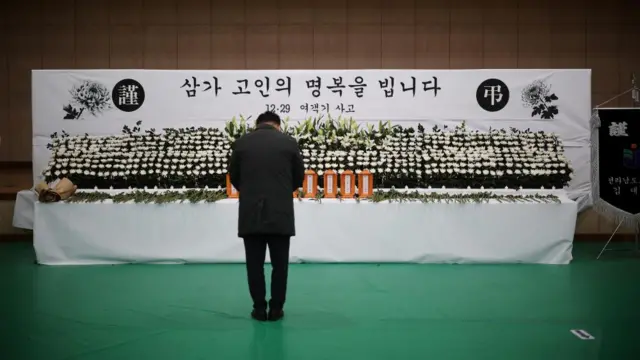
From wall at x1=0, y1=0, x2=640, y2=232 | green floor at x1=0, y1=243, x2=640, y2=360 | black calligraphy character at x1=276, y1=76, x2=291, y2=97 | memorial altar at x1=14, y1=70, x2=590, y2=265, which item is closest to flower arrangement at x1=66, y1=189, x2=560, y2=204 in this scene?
memorial altar at x1=14, y1=70, x2=590, y2=265

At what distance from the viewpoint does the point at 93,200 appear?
20.6ft

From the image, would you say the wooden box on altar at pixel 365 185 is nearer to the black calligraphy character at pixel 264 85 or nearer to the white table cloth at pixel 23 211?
the black calligraphy character at pixel 264 85

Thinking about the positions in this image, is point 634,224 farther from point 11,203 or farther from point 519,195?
point 11,203

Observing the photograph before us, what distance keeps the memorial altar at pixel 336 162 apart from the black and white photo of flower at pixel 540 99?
0.04 feet

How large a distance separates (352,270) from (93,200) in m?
2.70

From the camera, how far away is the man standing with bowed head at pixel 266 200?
13.7ft

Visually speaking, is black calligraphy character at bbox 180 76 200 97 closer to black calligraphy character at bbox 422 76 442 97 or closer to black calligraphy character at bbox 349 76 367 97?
black calligraphy character at bbox 349 76 367 97

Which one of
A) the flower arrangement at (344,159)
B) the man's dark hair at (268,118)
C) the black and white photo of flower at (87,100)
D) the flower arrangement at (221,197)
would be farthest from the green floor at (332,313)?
the black and white photo of flower at (87,100)

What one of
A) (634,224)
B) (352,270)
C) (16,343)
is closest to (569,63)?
(634,224)

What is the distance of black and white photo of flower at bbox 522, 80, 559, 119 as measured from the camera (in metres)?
7.39

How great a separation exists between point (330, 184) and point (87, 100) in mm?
3176

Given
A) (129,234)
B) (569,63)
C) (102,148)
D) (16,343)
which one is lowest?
(16,343)

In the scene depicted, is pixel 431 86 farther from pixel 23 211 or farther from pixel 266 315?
pixel 23 211

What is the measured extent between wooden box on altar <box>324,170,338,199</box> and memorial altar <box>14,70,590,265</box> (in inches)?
0.4
